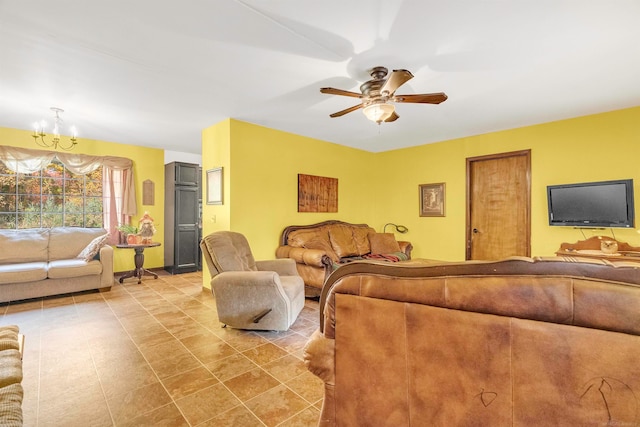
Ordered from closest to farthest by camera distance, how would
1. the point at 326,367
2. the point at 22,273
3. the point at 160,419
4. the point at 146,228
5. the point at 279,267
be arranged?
the point at 326,367 → the point at 160,419 → the point at 279,267 → the point at 22,273 → the point at 146,228

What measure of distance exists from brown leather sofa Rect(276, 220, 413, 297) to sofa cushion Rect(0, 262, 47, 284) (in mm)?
3071

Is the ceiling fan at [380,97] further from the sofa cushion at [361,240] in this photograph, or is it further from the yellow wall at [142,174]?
the yellow wall at [142,174]

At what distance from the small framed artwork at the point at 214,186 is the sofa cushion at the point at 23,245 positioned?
2465 mm

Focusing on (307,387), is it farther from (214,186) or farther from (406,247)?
(406,247)

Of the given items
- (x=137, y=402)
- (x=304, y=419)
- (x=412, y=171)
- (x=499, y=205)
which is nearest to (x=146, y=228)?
(x=137, y=402)

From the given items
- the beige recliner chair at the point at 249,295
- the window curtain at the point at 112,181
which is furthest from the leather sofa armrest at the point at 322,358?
the window curtain at the point at 112,181

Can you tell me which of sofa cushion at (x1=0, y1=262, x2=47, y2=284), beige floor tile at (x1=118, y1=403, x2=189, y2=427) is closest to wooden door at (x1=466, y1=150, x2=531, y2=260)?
beige floor tile at (x1=118, y1=403, x2=189, y2=427)

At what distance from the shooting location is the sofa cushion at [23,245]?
3943 mm

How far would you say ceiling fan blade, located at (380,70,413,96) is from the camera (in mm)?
2113

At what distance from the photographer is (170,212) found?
18.4ft

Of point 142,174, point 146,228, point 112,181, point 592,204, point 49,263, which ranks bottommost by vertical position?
point 49,263

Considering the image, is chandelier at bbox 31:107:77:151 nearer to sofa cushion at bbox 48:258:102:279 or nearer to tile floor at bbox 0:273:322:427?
sofa cushion at bbox 48:258:102:279

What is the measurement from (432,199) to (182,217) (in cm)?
471

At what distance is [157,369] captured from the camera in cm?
217
